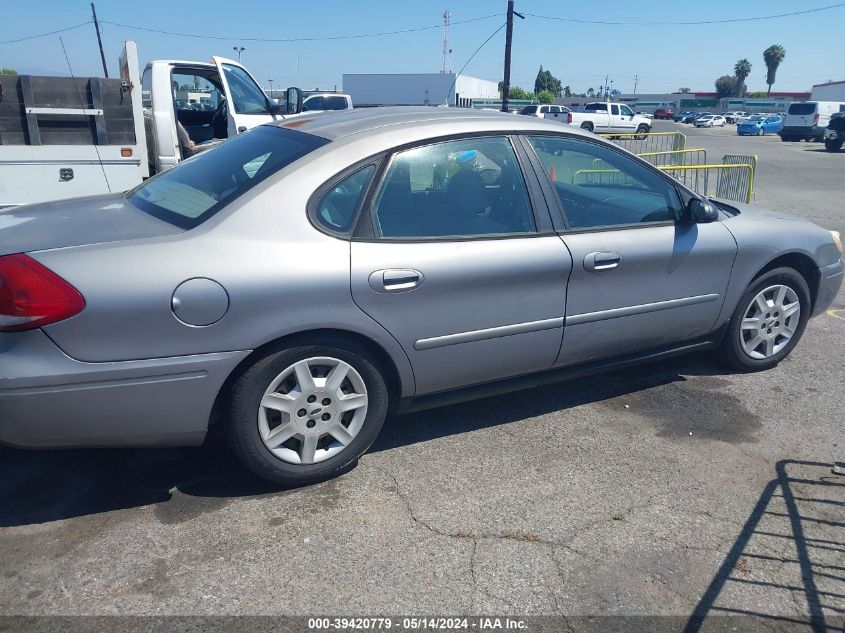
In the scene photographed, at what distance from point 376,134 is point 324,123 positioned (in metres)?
0.48

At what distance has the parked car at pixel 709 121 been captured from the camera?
220 feet

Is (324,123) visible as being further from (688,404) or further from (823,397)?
(823,397)

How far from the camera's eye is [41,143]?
7.13m

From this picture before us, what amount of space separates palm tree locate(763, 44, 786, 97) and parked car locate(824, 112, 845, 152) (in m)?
103

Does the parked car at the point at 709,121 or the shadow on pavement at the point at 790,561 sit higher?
the shadow on pavement at the point at 790,561

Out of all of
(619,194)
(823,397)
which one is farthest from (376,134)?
(823,397)

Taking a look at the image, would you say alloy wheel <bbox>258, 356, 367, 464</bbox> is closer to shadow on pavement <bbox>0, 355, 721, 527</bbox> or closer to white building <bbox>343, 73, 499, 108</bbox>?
shadow on pavement <bbox>0, 355, 721, 527</bbox>

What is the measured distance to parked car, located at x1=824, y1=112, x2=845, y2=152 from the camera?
30172 mm

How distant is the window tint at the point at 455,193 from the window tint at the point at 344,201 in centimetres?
Result: 10

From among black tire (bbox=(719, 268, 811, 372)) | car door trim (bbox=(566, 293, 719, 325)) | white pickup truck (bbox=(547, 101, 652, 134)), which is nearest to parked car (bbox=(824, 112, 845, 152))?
white pickup truck (bbox=(547, 101, 652, 134))

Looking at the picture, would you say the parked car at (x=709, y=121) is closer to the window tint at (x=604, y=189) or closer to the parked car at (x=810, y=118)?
the parked car at (x=810, y=118)

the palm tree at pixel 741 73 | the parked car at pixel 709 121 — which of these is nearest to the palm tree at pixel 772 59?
the palm tree at pixel 741 73

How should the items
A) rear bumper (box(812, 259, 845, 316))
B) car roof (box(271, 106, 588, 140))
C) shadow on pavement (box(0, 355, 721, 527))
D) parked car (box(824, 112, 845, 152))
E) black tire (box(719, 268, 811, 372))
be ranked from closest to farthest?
shadow on pavement (box(0, 355, 721, 527)), car roof (box(271, 106, 588, 140)), black tire (box(719, 268, 811, 372)), rear bumper (box(812, 259, 845, 316)), parked car (box(824, 112, 845, 152))

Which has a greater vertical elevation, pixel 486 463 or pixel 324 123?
pixel 324 123
